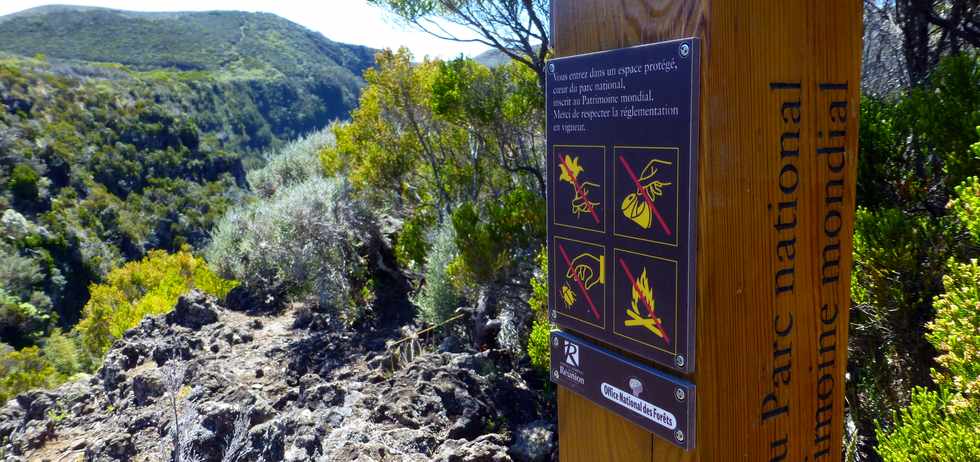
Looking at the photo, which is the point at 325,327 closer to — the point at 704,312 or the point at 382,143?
the point at 382,143

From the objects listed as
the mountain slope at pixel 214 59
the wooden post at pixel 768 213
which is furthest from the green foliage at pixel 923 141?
the mountain slope at pixel 214 59

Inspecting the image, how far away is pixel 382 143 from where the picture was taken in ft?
34.6

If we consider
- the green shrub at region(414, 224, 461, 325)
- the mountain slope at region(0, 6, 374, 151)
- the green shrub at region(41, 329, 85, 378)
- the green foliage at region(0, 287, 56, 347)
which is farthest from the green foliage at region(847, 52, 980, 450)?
the mountain slope at region(0, 6, 374, 151)

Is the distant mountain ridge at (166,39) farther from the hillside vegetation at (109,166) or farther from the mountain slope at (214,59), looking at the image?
the hillside vegetation at (109,166)

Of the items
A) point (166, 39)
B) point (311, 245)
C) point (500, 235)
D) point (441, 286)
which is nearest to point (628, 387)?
point (500, 235)

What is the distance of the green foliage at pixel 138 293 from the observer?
31.9ft

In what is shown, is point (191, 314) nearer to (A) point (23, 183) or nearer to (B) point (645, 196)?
(B) point (645, 196)

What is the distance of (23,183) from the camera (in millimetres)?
20594

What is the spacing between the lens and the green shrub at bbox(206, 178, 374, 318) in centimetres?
852

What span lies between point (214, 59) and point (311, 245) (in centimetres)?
4727

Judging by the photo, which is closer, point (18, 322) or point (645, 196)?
point (645, 196)

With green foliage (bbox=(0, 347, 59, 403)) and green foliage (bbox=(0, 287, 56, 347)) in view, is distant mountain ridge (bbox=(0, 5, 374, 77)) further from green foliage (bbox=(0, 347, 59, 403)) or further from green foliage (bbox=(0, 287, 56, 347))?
green foliage (bbox=(0, 347, 59, 403))

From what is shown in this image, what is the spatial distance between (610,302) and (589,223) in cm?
19

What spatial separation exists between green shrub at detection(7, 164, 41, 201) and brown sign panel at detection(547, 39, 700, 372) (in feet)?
79.3
